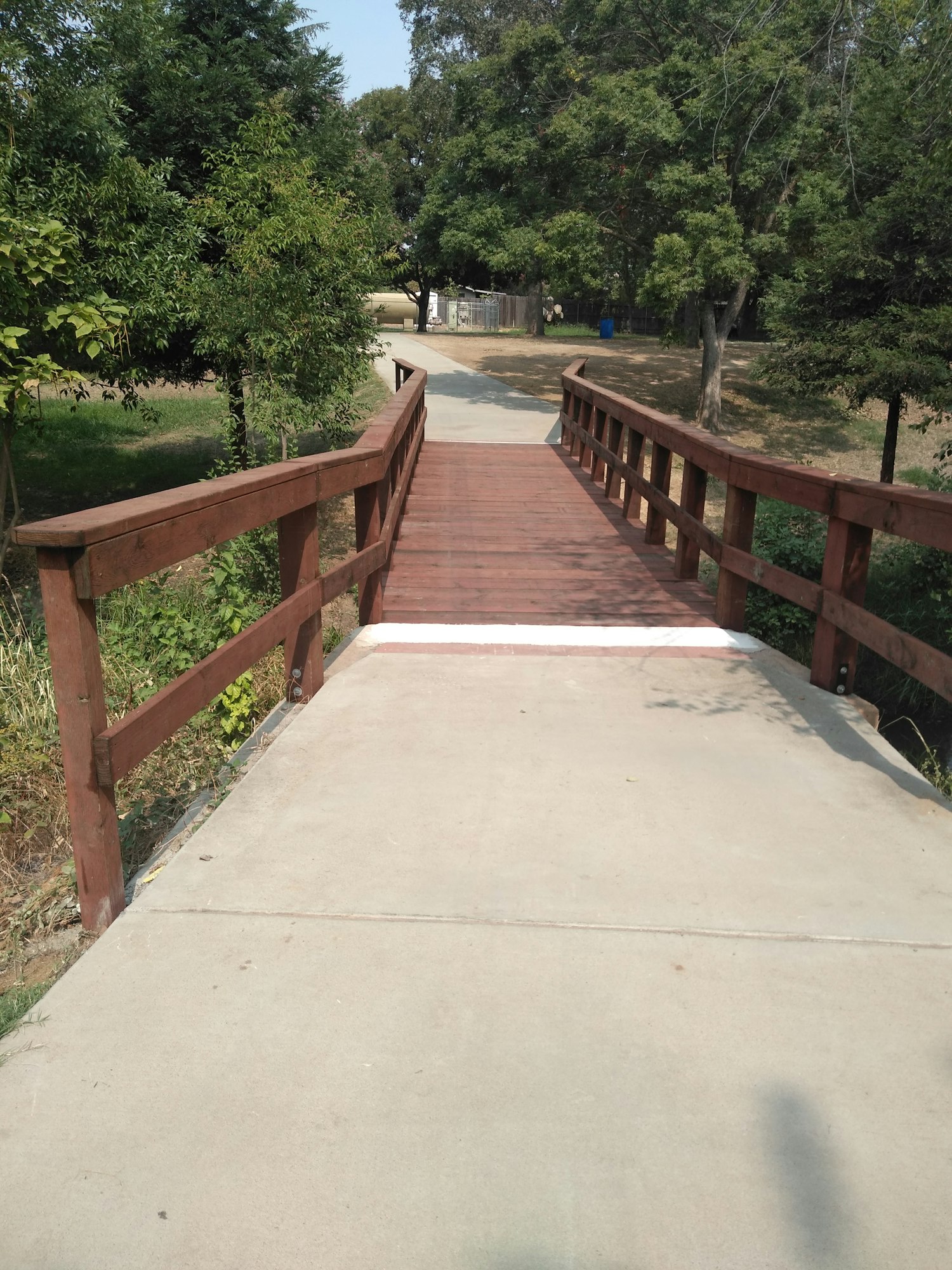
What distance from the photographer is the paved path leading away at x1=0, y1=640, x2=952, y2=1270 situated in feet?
6.70

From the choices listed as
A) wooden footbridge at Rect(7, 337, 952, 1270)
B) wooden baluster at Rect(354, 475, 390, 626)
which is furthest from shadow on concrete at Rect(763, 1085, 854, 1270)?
wooden baluster at Rect(354, 475, 390, 626)

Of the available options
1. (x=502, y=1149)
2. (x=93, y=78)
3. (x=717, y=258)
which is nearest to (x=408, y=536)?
(x=93, y=78)

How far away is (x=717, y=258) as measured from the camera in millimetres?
17984

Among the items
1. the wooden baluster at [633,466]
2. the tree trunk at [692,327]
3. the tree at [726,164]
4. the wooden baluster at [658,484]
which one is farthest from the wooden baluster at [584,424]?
the tree trunk at [692,327]

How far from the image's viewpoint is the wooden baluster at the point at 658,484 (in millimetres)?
8219

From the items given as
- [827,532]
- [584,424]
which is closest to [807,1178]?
[827,532]

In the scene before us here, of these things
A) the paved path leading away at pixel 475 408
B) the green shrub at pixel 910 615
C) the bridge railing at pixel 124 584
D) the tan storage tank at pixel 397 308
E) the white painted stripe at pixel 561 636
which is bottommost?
the green shrub at pixel 910 615

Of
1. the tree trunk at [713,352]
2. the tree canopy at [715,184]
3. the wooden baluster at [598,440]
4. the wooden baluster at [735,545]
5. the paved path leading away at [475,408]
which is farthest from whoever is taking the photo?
the tree trunk at [713,352]

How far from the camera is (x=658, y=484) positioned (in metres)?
8.42

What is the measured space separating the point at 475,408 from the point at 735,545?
48.0 ft

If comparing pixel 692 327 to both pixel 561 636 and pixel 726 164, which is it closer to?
pixel 726 164

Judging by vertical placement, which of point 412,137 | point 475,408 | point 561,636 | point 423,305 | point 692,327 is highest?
point 412,137

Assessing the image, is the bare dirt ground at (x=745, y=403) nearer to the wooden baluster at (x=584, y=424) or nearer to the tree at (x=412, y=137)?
the wooden baluster at (x=584, y=424)

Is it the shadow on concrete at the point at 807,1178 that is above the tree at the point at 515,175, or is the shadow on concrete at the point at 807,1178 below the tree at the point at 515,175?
below
